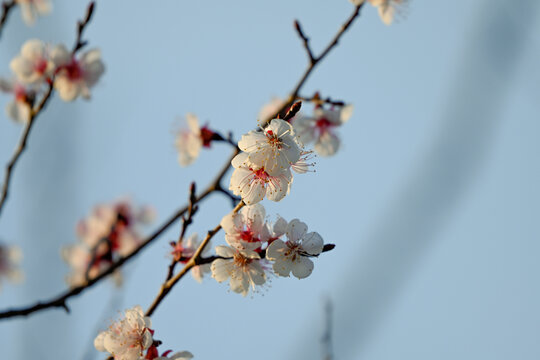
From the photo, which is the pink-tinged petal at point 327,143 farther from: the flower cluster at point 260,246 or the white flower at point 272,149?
the white flower at point 272,149

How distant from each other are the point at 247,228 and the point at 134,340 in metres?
0.55

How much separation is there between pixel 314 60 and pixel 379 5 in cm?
57

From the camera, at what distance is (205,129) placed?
11.1ft

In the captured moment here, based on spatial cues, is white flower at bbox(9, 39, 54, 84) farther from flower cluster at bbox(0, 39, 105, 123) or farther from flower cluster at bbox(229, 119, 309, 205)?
flower cluster at bbox(229, 119, 309, 205)

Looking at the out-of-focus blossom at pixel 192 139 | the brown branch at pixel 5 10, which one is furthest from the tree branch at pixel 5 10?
the out-of-focus blossom at pixel 192 139

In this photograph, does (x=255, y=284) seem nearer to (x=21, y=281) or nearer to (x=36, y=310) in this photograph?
(x=36, y=310)

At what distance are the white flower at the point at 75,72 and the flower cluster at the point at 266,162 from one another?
6.13ft

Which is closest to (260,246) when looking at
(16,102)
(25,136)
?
(25,136)

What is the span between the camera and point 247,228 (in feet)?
6.79

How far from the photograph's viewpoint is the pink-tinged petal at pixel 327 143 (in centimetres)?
341

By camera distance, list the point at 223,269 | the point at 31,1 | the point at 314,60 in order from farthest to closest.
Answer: the point at 31,1 < the point at 314,60 < the point at 223,269

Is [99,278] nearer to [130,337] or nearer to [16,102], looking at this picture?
[130,337]

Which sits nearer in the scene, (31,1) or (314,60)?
(314,60)

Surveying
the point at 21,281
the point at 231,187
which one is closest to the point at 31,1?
the point at 21,281
